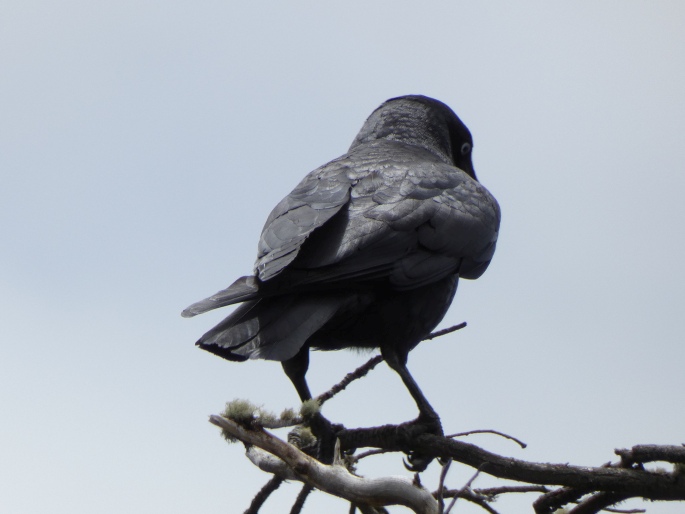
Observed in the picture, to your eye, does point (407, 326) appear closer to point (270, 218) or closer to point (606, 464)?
point (270, 218)

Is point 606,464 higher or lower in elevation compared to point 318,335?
lower

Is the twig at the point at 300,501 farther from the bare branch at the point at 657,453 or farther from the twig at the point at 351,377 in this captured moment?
the bare branch at the point at 657,453

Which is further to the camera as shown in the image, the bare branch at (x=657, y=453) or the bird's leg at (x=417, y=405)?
the bird's leg at (x=417, y=405)

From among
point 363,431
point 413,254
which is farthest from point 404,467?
point 413,254

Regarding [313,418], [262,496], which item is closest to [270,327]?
[313,418]

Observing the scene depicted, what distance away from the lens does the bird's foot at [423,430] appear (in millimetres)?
5211

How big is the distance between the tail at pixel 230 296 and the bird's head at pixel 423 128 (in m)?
3.11

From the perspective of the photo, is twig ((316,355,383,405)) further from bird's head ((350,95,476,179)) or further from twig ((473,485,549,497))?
bird's head ((350,95,476,179))

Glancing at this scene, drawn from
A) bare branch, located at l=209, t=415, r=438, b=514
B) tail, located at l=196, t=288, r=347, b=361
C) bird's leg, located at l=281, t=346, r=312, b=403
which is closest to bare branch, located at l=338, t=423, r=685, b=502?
bare branch, located at l=209, t=415, r=438, b=514

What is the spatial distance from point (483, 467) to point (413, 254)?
1864 mm

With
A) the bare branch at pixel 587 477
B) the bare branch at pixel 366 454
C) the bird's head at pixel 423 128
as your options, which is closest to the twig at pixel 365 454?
the bare branch at pixel 366 454

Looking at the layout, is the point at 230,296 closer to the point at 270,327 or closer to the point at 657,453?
the point at 270,327

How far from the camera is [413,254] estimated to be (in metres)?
5.70

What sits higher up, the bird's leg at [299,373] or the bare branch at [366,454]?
the bird's leg at [299,373]
